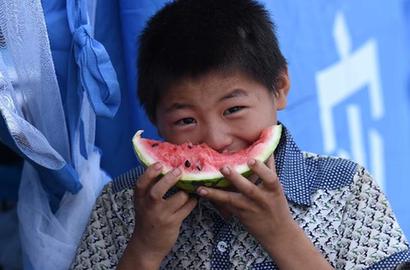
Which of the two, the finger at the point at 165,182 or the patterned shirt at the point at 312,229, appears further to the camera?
the patterned shirt at the point at 312,229

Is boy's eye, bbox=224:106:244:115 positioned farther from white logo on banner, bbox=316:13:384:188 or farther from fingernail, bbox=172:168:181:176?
white logo on banner, bbox=316:13:384:188

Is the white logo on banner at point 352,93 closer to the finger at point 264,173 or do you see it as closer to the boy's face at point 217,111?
the boy's face at point 217,111

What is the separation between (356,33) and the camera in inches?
133

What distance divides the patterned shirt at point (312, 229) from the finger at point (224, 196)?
0.16m

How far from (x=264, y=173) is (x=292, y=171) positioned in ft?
0.89

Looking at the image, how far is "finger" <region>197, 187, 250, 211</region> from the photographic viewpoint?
74.0 inches

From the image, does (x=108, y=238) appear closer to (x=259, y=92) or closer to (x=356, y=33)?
(x=259, y=92)

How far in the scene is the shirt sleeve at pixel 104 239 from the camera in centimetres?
216

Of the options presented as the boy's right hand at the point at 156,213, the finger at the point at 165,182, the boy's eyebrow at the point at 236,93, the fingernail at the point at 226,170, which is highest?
the boy's eyebrow at the point at 236,93

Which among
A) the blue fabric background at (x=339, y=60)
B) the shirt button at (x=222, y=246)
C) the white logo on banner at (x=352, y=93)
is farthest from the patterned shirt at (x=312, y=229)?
the white logo on banner at (x=352, y=93)

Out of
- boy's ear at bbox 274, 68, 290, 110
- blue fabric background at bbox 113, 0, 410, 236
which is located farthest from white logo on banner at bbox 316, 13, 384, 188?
boy's ear at bbox 274, 68, 290, 110

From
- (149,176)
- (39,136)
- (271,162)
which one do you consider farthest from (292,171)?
(39,136)

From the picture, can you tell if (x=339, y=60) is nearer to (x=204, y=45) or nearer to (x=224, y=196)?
(x=204, y=45)

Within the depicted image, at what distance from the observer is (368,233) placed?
6.67 ft
